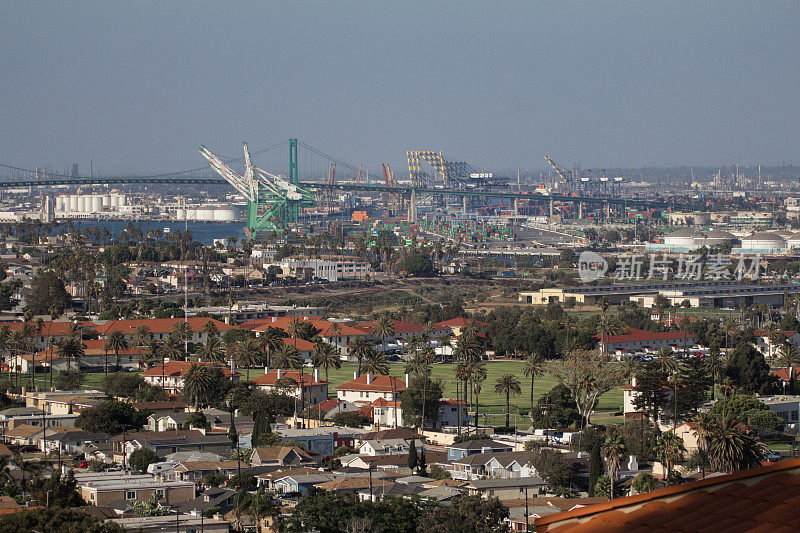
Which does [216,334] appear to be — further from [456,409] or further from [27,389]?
[456,409]

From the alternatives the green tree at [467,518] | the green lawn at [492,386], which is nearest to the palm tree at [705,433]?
the green tree at [467,518]

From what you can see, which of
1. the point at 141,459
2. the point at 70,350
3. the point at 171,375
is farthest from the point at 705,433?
the point at 70,350

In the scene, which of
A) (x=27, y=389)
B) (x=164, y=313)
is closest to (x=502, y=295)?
(x=164, y=313)

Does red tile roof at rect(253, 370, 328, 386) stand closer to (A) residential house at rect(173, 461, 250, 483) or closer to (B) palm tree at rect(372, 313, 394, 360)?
(A) residential house at rect(173, 461, 250, 483)

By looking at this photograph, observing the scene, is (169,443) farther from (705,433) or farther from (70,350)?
(70,350)

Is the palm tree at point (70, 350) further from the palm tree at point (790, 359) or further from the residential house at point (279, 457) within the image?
the palm tree at point (790, 359)

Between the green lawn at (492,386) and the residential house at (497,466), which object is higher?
the residential house at (497,466)

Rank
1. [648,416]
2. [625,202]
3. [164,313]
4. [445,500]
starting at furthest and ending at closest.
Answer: [625,202], [164,313], [648,416], [445,500]
